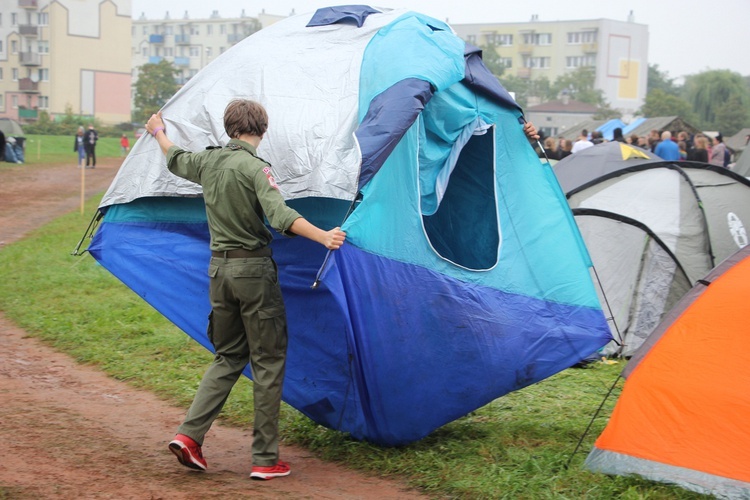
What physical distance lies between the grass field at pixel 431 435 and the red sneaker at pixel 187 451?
841 millimetres

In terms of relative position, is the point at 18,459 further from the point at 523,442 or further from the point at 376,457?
the point at 523,442

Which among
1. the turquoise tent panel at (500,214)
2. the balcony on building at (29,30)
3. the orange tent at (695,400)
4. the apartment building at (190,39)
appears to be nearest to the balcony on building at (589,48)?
the apartment building at (190,39)

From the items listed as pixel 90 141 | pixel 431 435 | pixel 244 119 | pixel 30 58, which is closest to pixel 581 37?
pixel 30 58

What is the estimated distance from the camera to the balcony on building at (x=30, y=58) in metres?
72.6

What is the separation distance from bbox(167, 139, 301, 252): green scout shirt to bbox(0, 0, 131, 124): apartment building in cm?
7156

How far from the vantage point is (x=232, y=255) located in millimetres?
4629

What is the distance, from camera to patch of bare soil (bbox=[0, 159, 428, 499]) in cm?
464

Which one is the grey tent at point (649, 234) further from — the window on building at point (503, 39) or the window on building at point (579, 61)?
the window on building at point (503, 39)

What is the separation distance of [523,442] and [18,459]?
300 cm

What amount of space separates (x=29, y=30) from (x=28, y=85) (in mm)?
5016

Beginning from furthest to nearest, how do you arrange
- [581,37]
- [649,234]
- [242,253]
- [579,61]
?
[579,61]
[581,37]
[649,234]
[242,253]

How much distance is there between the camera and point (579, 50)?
105m

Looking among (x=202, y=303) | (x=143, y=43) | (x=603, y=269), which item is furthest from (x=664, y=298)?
(x=143, y=43)

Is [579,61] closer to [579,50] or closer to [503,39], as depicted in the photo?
[579,50]
